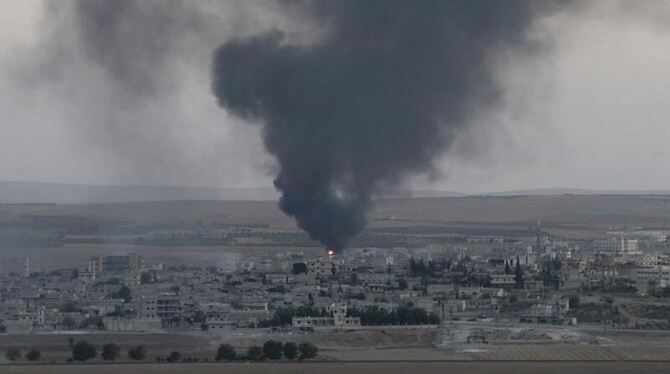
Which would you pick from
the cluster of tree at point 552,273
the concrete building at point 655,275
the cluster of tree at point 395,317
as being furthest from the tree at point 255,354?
the concrete building at point 655,275

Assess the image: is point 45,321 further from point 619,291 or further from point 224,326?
point 619,291

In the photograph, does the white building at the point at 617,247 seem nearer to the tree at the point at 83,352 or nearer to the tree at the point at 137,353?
the tree at the point at 137,353

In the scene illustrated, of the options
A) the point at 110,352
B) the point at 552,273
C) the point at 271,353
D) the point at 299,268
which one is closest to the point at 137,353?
the point at 110,352

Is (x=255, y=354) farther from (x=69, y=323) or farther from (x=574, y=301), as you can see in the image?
(x=574, y=301)

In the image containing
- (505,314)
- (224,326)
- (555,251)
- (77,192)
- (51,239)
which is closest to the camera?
(224,326)

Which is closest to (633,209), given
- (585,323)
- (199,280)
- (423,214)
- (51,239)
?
(423,214)

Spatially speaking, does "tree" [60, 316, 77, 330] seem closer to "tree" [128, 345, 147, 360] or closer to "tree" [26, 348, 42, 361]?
"tree" [128, 345, 147, 360]
